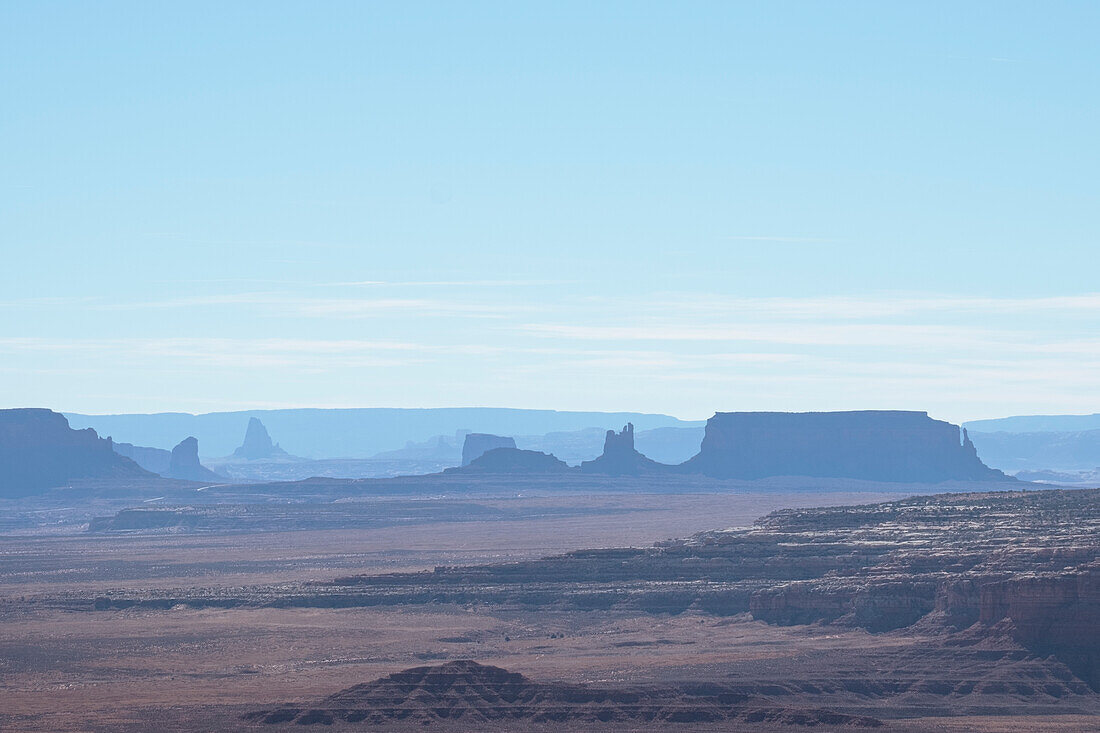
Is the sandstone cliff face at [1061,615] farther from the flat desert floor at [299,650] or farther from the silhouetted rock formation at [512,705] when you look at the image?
the silhouetted rock formation at [512,705]

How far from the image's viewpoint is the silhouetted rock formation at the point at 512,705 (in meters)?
53.6

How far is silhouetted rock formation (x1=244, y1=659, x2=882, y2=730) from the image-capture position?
2109 inches

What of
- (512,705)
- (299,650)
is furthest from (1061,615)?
(299,650)

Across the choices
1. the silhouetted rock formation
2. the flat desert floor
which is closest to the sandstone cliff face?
the flat desert floor

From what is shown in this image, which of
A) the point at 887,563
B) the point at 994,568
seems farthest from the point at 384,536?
the point at 994,568

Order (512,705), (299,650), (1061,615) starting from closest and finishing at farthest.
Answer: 1. (512,705)
2. (1061,615)
3. (299,650)

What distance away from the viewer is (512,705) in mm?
54812

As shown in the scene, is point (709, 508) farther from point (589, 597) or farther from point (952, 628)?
point (952, 628)

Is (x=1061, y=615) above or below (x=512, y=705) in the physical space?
above

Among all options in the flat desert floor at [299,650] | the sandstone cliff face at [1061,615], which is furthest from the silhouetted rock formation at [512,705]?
the sandstone cliff face at [1061,615]

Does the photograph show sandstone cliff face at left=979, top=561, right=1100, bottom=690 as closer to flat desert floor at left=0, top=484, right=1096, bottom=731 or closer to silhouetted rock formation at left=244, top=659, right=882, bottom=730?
flat desert floor at left=0, top=484, right=1096, bottom=731

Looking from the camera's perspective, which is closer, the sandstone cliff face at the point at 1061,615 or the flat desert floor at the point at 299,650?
the flat desert floor at the point at 299,650

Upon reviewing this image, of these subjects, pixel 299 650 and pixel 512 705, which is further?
pixel 299 650

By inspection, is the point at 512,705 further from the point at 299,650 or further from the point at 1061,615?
the point at 299,650
